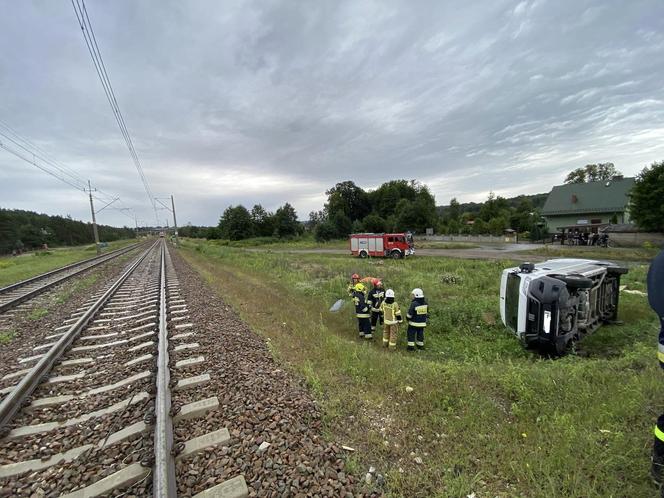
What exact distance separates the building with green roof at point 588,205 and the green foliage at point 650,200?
40.6ft

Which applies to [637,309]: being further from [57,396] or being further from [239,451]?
[57,396]

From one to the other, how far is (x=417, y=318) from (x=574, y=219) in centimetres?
5084

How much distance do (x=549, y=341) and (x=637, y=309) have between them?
20.1 feet

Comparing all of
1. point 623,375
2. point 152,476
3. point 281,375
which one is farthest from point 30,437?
point 623,375

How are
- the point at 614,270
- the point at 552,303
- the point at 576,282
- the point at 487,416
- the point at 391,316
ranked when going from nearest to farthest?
1. the point at 487,416
2. the point at 552,303
3. the point at 576,282
4. the point at 391,316
5. the point at 614,270

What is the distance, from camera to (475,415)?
10.7 feet

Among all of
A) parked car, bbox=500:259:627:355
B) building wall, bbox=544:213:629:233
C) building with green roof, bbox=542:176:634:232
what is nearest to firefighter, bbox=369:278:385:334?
parked car, bbox=500:259:627:355

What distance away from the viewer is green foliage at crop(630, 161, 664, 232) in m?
25.8

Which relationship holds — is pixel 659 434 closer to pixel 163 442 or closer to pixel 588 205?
pixel 163 442

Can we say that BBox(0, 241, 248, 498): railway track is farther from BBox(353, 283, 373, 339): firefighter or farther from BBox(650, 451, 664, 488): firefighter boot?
BBox(353, 283, 373, 339): firefighter

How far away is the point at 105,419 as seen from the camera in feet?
10.3

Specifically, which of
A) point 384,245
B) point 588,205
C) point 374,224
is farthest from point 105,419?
point 374,224

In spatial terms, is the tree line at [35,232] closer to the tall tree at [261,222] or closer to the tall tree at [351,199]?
the tall tree at [261,222]

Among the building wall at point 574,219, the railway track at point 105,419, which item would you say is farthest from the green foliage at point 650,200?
the railway track at point 105,419
